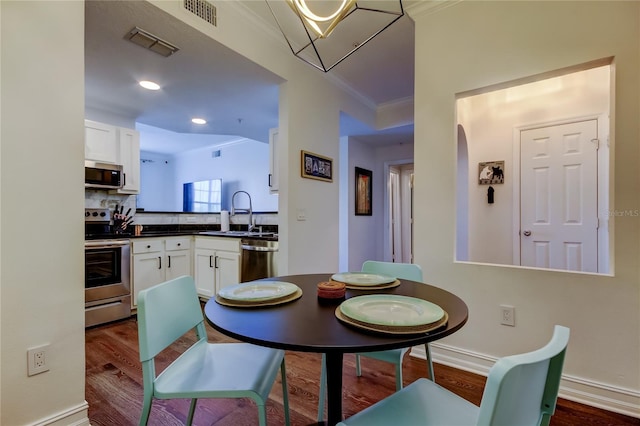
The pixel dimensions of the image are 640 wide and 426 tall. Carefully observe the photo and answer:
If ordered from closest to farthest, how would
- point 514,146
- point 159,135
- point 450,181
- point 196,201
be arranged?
point 450,181
point 514,146
point 159,135
point 196,201

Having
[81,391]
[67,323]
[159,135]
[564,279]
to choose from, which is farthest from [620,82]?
[159,135]

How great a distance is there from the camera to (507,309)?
1.93 m

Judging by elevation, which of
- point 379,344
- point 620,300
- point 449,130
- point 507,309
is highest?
point 449,130

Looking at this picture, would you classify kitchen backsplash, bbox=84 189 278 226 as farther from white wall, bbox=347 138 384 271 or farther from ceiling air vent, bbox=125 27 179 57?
ceiling air vent, bbox=125 27 179 57

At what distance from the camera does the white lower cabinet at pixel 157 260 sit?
10.3 feet

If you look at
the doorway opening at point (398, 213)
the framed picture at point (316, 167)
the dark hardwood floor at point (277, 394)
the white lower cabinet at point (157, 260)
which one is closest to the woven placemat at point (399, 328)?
the dark hardwood floor at point (277, 394)

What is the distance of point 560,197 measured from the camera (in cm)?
277

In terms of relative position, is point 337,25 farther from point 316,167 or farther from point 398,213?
point 398,213

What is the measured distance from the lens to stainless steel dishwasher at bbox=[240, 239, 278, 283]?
3.06m

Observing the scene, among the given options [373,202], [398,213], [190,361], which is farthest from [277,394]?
[398,213]

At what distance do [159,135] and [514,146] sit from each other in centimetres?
594

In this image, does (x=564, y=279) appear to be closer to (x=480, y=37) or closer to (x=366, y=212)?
(x=480, y=37)

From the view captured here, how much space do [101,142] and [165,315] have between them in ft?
10.1

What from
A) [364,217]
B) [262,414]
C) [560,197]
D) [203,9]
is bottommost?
[262,414]
